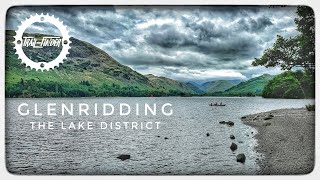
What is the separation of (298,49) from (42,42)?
2.98m

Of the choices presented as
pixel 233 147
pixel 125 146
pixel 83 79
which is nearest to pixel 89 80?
pixel 83 79

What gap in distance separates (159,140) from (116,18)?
1507 mm

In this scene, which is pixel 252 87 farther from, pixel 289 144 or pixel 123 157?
pixel 123 157

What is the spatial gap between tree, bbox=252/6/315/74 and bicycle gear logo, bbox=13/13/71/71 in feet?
7.33

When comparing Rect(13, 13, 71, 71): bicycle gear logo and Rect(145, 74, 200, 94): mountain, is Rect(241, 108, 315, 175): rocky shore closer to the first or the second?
Rect(145, 74, 200, 94): mountain

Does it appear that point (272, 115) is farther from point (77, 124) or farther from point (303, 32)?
point (77, 124)

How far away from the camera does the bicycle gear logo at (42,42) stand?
9664mm

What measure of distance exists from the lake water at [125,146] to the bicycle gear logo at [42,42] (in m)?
0.43

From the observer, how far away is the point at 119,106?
31.8 ft

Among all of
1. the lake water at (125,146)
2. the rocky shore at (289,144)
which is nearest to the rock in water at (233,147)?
the lake water at (125,146)

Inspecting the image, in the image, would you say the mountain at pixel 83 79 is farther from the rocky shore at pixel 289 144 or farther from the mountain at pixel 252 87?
the rocky shore at pixel 289 144

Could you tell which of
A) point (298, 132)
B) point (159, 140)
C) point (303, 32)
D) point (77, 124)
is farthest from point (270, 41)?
point (77, 124)

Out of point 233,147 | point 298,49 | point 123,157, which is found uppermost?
point 298,49

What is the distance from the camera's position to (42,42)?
9672 mm
